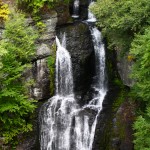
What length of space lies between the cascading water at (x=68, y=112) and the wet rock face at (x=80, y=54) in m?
0.27

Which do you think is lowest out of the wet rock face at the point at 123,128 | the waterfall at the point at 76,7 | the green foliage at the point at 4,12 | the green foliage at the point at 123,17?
the wet rock face at the point at 123,128

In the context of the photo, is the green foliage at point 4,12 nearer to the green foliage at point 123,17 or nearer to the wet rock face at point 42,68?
the wet rock face at point 42,68

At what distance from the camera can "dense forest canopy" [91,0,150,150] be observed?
11344 millimetres

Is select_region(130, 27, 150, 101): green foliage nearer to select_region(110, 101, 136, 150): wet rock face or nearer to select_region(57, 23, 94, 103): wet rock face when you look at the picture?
select_region(110, 101, 136, 150): wet rock face

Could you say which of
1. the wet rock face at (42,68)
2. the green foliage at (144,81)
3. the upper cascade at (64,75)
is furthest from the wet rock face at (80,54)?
the green foliage at (144,81)

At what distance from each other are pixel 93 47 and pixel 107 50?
0.78 m

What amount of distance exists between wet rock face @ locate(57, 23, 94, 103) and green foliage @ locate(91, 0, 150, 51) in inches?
102

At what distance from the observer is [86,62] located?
17109 mm

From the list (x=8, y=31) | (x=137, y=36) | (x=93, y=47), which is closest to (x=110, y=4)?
(x=137, y=36)

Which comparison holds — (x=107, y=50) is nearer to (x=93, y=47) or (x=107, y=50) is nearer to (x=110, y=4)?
(x=93, y=47)

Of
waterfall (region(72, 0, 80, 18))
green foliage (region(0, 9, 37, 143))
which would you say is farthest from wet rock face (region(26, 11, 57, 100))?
waterfall (region(72, 0, 80, 18))

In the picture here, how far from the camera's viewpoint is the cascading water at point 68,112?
1544 centimetres

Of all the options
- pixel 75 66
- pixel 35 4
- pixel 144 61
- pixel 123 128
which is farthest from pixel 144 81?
pixel 35 4

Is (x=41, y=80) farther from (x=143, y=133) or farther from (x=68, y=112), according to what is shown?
(x=143, y=133)
